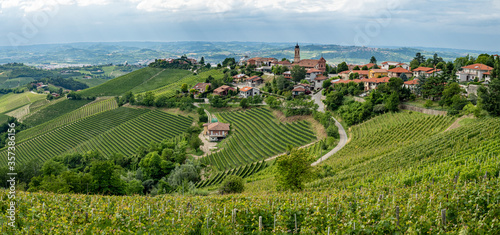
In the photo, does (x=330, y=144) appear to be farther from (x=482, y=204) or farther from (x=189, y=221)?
(x=189, y=221)

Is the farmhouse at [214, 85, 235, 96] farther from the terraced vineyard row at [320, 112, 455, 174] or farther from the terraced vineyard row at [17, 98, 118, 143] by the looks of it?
the terraced vineyard row at [320, 112, 455, 174]

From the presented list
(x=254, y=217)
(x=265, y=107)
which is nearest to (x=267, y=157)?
(x=265, y=107)

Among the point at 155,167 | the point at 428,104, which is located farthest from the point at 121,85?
the point at 428,104

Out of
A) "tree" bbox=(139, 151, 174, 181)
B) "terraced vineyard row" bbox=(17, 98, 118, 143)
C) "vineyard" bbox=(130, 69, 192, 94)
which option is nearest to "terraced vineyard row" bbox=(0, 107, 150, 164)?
"terraced vineyard row" bbox=(17, 98, 118, 143)

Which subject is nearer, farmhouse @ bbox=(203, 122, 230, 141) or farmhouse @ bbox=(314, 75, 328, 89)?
farmhouse @ bbox=(203, 122, 230, 141)

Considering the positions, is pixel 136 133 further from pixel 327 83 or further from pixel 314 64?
pixel 314 64

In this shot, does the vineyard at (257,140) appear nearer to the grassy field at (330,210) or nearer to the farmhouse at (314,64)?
the grassy field at (330,210)
